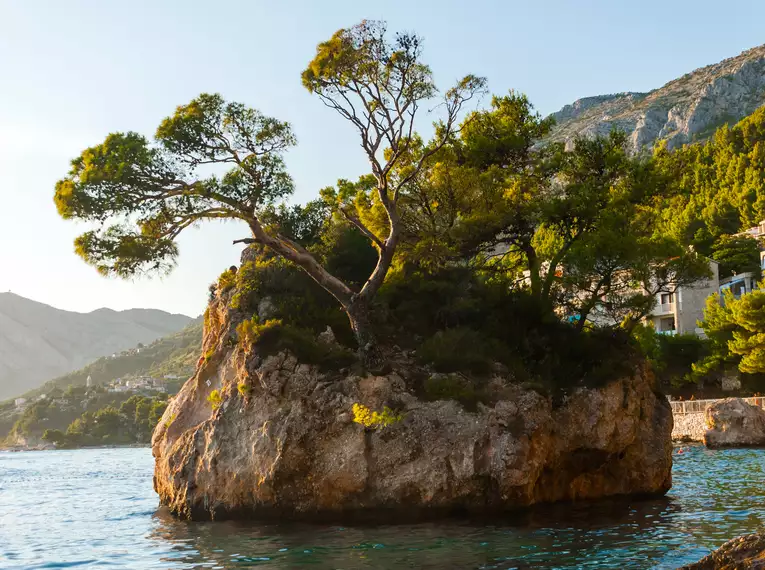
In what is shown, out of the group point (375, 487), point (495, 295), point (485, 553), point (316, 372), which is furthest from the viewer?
point (495, 295)

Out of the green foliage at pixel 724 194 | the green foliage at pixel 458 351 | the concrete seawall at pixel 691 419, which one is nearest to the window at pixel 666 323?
the green foliage at pixel 724 194

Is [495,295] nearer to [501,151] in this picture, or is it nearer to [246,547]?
[501,151]

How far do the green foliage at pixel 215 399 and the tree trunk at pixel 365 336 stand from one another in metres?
4.94

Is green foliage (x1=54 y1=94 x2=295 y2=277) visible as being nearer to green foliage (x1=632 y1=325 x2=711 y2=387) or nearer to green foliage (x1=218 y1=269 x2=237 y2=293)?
green foliage (x1=218 y1=269 x2=237 y2=293)

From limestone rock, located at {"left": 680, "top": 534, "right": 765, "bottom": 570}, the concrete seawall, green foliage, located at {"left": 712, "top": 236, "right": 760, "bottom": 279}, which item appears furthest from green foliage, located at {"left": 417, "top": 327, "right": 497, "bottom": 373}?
green foliage, located at {"left": 712, "top": 236, "right": 760, "bottom": 279}

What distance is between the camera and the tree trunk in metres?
25.6

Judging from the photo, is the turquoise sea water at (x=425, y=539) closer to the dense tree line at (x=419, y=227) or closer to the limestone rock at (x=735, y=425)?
the dense tree line at (x=419, y=227)

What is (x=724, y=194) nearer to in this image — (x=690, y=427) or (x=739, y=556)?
(x=690, y=427)

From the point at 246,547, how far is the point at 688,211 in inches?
4285

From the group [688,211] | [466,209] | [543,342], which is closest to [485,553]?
[543,342]

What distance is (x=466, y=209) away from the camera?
31.8m

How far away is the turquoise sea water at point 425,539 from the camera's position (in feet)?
56.6

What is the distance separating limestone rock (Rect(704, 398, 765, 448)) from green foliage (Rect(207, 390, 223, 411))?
41.5 metres

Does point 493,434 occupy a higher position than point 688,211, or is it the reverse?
point 688,211
